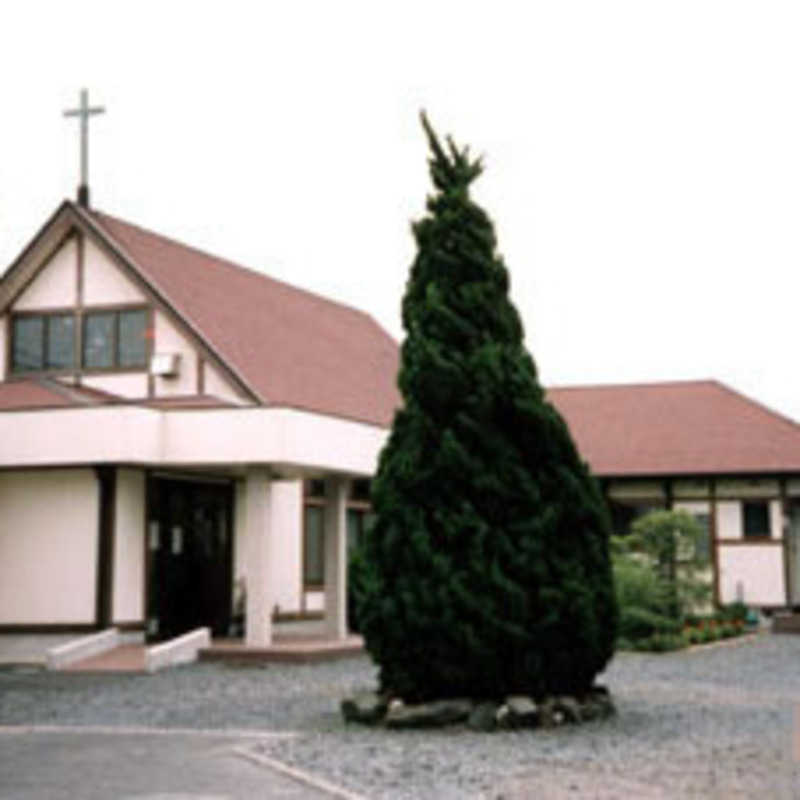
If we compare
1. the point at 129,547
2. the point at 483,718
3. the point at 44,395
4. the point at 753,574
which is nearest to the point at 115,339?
the point at 44,395

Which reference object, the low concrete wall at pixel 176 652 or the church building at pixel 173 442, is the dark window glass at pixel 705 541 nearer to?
the church building at pixel 173 442

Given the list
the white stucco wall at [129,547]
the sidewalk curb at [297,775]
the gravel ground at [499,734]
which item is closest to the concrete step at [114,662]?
the gravel ground at [499,734]

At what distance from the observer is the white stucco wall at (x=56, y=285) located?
2280 centimetres

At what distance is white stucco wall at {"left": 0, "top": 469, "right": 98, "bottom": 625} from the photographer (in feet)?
65.2

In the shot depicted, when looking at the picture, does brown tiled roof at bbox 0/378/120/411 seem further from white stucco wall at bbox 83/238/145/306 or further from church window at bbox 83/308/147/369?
white stucco wall at bbox 83/238/145/306

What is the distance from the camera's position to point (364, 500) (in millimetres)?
26438

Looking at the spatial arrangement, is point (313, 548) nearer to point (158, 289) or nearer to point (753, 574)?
point (158, 289)

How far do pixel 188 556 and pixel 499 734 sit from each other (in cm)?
1081

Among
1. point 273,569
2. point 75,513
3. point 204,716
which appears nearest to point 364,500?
point 273,569

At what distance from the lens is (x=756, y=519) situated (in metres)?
30.3

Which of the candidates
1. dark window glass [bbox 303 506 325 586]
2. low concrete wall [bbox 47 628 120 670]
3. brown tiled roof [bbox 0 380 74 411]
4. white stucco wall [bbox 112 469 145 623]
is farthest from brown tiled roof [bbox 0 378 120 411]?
dark window glass [bbox 303 506 325 586]

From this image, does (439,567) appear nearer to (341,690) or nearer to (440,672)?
(440,672)

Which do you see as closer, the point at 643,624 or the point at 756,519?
the point at 643,624

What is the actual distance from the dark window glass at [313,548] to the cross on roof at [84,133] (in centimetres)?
663
